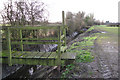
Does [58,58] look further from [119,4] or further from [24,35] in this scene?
[119,4]

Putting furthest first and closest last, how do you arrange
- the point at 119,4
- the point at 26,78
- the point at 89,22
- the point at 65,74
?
1. the point at 89,22
2. the point at 119,4
3. the point at 26,78
4. the point at 65,74

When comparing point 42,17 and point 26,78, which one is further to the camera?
point 42,17

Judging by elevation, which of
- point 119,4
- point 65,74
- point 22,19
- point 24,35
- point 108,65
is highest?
point 119,4

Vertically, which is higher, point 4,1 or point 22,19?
point 4,1

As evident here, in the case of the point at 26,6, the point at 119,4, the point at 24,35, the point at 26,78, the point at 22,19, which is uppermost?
the point at 119,4

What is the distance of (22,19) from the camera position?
386 inches

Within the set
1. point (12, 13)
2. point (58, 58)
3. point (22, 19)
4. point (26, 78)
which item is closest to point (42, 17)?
point (22, 19)

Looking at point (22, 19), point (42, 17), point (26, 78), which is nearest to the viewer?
point (26, 78)

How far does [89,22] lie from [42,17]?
99.3 feet

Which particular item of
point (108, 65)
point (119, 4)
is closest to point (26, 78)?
point (108, 65)

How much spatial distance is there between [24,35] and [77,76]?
708cm

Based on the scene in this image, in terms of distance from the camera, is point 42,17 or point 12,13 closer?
point 12,13

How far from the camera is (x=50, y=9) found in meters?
12.4

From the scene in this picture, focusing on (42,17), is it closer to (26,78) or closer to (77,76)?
(26,78)
